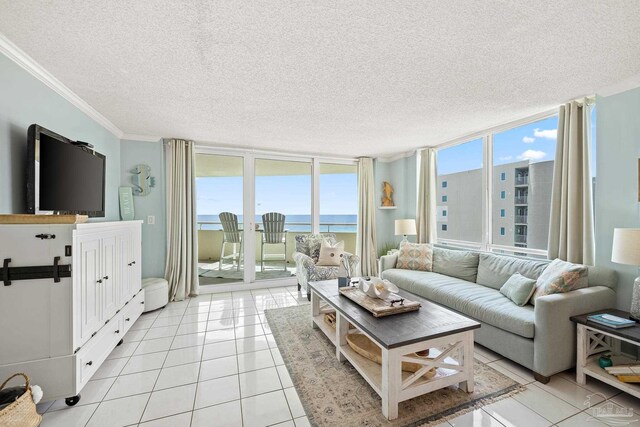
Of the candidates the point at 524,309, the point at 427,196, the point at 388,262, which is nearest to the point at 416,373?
the point at 524,309

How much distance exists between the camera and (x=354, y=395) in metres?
1.80

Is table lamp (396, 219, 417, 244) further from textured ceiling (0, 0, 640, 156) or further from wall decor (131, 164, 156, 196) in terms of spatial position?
wall decor (131, 164, 156, 196)

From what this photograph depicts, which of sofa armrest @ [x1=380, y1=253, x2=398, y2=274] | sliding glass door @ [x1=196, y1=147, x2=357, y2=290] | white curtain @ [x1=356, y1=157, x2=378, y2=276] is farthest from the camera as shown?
white curtain @ [x1=356, y1=157, x2=378, y2=276]

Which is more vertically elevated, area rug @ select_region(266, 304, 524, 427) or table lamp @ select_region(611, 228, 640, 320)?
table lamp @ select_region(611, 228, 640, 320)

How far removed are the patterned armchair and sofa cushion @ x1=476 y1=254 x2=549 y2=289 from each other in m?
1.65

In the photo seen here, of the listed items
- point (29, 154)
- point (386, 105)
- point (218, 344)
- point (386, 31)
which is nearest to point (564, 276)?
point (386, 105)

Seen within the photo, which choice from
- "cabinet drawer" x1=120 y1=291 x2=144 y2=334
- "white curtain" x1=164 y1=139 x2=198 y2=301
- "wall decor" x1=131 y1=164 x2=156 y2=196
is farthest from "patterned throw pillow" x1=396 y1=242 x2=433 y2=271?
"wall decor" x1=131 y1=164 x2=156 y2=196

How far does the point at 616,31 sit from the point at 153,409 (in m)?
3.77

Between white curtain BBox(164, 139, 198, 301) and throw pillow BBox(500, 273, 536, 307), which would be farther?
white curtain BBox(164, 139, 198, 301)

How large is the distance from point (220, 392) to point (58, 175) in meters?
2.09

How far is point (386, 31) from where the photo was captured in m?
1.61

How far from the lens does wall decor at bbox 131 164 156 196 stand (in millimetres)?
3777

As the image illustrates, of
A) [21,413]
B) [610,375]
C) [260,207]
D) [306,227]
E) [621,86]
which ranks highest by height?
[621,86]

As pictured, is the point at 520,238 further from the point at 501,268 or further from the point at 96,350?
the point at 96,350
